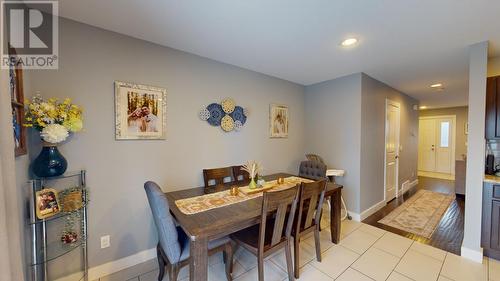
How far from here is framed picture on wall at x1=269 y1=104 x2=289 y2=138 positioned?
3.29m

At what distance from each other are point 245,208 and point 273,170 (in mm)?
1676

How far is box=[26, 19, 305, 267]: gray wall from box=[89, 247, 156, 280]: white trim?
0.05 meters

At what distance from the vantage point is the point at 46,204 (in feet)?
4.66

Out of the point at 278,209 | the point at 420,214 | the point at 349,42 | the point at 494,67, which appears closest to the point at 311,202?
the point at 278,209

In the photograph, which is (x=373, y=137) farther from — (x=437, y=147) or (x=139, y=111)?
(x=437, y=147)

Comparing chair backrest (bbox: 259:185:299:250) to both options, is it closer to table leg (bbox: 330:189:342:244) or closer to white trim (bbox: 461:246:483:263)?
table leg (bbox: 330:189:342:244)

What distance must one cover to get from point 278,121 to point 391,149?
2499 mm

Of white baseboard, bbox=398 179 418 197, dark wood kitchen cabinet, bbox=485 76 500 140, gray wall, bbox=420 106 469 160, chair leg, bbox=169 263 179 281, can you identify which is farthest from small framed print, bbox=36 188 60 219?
gray wall, bbox=420 106 469 160

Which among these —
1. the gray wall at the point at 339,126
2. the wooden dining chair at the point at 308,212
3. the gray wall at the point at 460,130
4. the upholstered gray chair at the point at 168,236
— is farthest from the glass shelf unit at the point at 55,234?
the gray wall at the point at 460,130

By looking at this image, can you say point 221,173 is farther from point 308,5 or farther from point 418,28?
point 418,28

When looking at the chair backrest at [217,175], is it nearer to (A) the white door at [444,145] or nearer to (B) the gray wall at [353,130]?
(B) the gray wall at [353,130]

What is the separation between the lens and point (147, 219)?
6.86 ft

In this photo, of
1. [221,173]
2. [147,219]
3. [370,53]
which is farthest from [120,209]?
[370,53]

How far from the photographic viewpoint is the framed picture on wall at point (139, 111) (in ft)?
6.29
